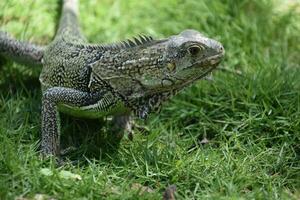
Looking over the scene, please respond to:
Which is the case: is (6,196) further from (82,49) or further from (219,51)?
(219,51)

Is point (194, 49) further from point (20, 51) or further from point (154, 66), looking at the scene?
point (20, 51)

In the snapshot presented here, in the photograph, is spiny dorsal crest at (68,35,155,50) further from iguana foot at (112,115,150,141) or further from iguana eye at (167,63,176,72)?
iguana foot at (112,115,150,141)

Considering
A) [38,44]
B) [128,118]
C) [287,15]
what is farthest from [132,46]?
[287,15]

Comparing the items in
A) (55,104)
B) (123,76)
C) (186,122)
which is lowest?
(186,122)

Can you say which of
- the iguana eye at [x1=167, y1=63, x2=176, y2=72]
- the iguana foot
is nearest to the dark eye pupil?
the iguana eye at [x1=167, y1=63, x2=176, y2=72]

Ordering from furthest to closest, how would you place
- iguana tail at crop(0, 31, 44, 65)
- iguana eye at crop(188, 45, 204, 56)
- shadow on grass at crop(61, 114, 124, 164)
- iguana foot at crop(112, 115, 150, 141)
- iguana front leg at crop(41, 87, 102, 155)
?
iguana tail at crop(0, 31, 44, 65) < iguana foot at crop(112, 115, 150, 141) < shadow on grass at crop(61, 114, 124, 164) < iguana front leg at crop(41, 87, 102, 155) < iguana eye at crop(188, 45, 204, 56)

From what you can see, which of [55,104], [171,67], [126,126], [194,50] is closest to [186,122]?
[126,126]
